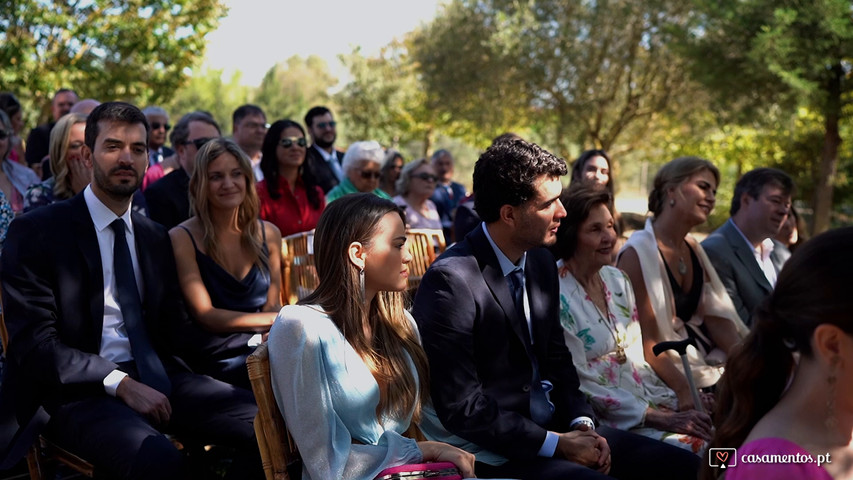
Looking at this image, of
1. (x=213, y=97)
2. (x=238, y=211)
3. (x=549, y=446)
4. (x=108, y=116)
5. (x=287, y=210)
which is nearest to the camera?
(x=549, y=446)

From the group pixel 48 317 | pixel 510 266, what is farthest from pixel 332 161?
pixel 510 266

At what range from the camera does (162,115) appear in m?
7.49

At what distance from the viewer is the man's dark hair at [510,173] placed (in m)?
2.99

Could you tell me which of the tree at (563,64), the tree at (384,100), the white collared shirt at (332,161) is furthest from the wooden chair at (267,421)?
the tree at (384,100)

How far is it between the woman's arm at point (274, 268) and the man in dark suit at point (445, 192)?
411cm

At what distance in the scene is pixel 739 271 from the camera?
4699mm

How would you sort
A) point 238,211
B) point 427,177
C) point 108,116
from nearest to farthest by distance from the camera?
point 108,116
point 238,211
point 427,177

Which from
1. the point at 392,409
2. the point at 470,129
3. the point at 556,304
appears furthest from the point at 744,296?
the point at 470,129

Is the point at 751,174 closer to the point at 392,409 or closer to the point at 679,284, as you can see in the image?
the point at 679,284

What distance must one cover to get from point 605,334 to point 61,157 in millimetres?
3070

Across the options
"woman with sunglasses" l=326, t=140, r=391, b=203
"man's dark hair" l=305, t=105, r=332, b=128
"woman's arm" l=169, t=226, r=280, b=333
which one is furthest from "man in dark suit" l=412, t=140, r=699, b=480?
"man's dark hair" l=305, t=105, r=332, b=128

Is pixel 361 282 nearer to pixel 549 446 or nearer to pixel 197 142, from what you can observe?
pixel 549 446

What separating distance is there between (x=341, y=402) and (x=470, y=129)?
2475 centimetres

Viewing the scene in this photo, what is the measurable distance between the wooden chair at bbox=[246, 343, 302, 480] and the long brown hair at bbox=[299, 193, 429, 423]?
11.1 inches
